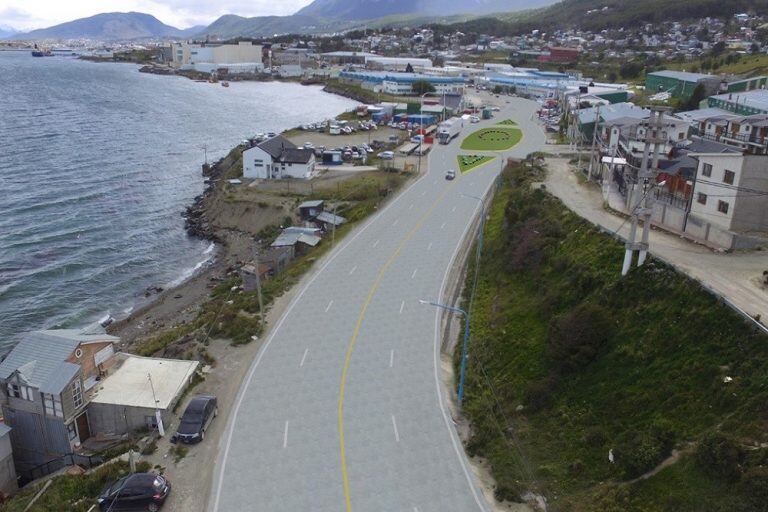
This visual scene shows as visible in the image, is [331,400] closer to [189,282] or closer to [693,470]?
[693,470]

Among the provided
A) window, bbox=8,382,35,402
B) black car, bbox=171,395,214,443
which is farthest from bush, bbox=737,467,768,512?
window, bbox=8,382,35,402

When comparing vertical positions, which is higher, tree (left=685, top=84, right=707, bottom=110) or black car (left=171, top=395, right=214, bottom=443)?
tree (left=685, top=84, right=707, bottom=110)

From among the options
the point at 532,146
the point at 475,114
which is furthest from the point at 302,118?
the point at 532,146

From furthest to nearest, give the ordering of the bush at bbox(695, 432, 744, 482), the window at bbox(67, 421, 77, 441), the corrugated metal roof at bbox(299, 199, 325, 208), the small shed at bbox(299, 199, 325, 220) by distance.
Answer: the corrugated metal roof at bbox(299, 199, 325, 208) < the small shed at bbox(299, 199, 325, 220) < the window at bbox(67, 421, 77, 441) < the bush at bbox(695, 432, 744, 482)

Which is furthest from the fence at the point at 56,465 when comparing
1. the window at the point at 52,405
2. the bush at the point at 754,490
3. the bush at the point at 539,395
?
the bush at the point at 754,490

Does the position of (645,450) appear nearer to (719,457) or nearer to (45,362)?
(719,457)

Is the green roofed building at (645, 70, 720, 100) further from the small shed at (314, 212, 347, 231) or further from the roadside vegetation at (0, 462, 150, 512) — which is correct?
the roadside vegetation at (0, 462, 150, 512)
